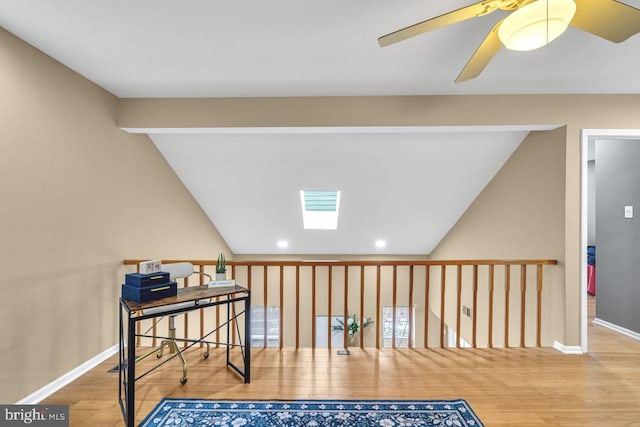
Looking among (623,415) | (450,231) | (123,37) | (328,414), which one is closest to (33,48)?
(123,37)

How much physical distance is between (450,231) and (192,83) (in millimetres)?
4653

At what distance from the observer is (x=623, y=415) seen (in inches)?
78.1

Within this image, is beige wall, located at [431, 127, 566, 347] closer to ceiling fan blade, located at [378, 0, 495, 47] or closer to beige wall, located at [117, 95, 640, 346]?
beige wall, located at [117, 95, 640, 346]

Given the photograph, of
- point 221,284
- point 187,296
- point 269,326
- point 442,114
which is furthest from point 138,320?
point 269,326

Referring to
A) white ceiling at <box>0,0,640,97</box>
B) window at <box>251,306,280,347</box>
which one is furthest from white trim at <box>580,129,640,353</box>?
window at <box>251,306,280,347</box>

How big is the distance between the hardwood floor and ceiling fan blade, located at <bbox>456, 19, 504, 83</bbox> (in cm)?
216

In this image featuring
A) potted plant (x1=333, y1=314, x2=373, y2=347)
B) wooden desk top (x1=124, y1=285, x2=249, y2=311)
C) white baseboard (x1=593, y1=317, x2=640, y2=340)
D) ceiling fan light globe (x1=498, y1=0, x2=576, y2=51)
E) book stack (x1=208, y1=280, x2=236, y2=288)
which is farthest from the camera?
potted plant (x1=333, y1=314, x2=373, y2=347)

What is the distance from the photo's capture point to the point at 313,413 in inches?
78.1

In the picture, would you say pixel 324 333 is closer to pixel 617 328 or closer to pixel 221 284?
pixel 617 328

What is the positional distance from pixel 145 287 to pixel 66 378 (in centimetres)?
119

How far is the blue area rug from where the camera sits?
6.23 ft

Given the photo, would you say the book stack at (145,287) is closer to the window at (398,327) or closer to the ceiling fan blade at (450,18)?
the ceiling fan blade at (450,18)

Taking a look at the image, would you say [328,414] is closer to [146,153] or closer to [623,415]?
[623,415]

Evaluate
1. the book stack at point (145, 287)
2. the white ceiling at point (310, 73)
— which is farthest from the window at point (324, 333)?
the book stack at point (145, 287)
